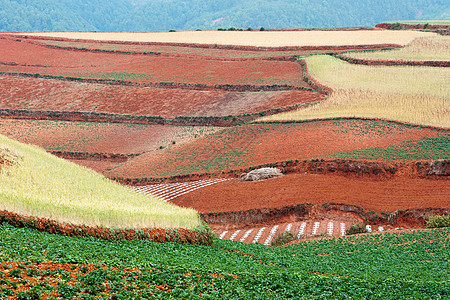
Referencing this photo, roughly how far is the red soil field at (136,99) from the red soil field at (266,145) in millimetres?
10492

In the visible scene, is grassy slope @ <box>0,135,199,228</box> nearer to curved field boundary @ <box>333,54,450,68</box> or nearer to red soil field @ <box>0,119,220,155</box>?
red soil field @ <box>0,119,220,155</box>

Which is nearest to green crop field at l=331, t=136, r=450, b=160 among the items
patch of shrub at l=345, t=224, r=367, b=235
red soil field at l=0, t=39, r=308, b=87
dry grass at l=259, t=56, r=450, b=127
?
dry grass at l=259, t=56, r=450, b=127

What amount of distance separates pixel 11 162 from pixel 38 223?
9.46m

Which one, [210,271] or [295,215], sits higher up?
[295,215]

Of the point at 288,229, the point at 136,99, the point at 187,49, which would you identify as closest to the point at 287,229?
the point at 288,229

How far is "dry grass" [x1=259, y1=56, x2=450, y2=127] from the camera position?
43594 mm

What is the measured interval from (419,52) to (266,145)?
41.9 metres

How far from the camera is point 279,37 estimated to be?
3750 inches

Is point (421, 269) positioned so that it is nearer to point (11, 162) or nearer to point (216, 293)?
point (216, 293)

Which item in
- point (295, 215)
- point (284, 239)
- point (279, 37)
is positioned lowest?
point (284, 239)

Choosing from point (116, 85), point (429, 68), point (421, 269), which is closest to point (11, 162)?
point (421, 269)

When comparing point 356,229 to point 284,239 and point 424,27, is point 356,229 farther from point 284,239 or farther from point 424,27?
point 424,27

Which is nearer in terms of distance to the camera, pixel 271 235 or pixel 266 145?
pixel 271 235

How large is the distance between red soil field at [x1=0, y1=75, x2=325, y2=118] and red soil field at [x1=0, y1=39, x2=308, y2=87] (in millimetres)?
3567
